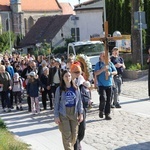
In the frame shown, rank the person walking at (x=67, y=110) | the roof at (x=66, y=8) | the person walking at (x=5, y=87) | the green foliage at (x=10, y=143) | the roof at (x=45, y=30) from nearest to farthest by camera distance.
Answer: the person walking at (x=67, y=110)
the green foliage at (x=10, y=143)
the person walking at (x=5, y=87)
the roof at (x=45, y=30)
the roof at (x=66, y=8)

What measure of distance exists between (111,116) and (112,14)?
907 inches

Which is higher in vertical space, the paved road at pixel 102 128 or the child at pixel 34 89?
the child at pixel 34 89

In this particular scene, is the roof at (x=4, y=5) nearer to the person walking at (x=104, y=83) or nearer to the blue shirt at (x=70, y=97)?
the person walking at (x=104, y=83)

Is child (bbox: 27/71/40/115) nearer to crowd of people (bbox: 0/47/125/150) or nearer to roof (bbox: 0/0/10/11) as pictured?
crowd of people (bbox: 0/47/125/150)

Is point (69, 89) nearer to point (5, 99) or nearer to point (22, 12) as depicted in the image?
point (5, 99)

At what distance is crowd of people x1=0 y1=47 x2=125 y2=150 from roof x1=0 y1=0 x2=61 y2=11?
85.3 metres

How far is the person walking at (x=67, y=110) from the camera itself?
755cm

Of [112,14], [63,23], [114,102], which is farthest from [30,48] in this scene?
[114,102]

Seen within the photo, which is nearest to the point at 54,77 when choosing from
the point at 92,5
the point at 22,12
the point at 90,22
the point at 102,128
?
the point at 102,128

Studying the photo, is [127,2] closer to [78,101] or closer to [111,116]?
[111,116]

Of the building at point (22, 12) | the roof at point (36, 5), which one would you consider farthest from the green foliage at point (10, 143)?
the roof at point (36, 5)

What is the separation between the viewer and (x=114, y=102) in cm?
1312

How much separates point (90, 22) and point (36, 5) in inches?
2283

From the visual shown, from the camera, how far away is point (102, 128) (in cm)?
1055
